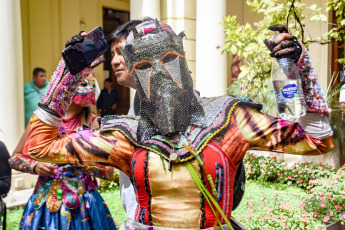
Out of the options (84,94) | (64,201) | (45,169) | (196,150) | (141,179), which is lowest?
(64,201)

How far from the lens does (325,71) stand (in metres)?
9.15

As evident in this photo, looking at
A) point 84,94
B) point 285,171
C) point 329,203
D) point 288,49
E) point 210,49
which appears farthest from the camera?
point 210,49

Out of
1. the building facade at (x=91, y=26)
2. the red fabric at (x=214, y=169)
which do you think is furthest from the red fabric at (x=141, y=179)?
the building facade at (x=91, y=26)

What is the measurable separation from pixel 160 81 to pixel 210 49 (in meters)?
5.97

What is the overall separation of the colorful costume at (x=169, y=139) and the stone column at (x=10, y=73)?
4357mm

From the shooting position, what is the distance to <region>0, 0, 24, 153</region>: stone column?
591cm

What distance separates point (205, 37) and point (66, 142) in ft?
19.7

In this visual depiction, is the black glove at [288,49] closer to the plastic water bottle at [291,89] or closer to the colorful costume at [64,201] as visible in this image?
the plastic water bottle at [291,89]

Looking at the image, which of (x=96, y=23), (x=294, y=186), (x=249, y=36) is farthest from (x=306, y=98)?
(x=96, y=23)

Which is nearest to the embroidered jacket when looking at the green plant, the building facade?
the green plant

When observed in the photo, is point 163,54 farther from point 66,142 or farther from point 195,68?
point 195,68

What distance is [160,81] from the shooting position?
5.93 ft

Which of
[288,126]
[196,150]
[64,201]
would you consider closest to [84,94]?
[64,201]

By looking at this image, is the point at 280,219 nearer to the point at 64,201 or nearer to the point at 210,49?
the point at 64,201
